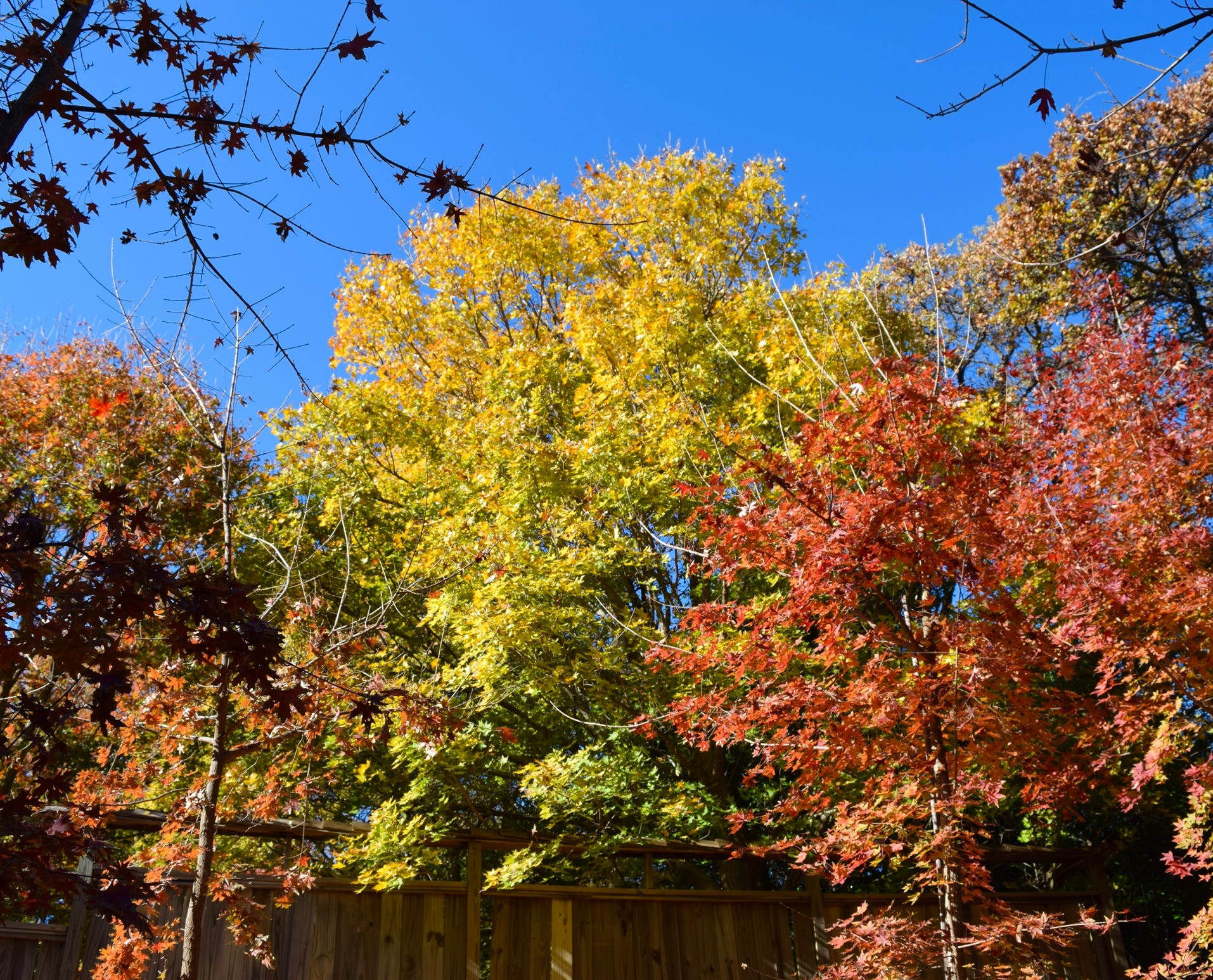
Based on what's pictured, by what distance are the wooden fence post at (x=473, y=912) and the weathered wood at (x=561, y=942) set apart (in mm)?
501

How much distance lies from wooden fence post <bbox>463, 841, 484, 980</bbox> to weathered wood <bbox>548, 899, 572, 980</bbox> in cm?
50

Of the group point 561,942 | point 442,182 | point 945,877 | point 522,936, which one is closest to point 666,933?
point 561,942

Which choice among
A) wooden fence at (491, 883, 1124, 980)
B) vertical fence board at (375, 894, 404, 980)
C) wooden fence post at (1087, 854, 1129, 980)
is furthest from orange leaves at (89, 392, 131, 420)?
wooden fence post at (1087, 854, 1129, 980)

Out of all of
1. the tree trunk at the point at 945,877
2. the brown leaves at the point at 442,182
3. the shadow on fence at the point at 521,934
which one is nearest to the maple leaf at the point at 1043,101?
the brown leaves at the point at 442,182

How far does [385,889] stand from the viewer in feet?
17.1

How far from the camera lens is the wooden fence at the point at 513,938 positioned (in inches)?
184

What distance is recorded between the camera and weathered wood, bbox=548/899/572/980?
5.67m

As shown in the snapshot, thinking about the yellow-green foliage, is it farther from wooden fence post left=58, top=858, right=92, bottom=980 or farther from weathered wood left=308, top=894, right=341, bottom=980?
wooden fence post left=58, top=858, right=92, bottom=980

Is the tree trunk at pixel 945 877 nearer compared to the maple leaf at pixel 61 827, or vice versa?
the maple leaf at pixel 61 827

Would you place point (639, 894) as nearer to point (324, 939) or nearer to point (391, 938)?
point (391, 938)

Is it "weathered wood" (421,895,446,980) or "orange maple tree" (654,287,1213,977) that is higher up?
"orange maple tree" (654,287,1213,977)

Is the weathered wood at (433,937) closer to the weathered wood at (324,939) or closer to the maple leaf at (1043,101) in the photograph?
the weathered wood at (324,939)

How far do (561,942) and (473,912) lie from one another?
24.8 inches

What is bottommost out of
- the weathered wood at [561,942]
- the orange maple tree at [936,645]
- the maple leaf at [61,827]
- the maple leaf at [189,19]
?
the weathered wood at [561,942]
